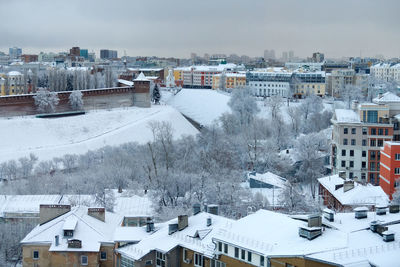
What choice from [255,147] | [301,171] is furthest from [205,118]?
[301,171]

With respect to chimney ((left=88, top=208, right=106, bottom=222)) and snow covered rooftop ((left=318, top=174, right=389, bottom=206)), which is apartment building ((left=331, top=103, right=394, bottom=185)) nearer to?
snow covered rooftop ((left=318, top=174, right=389, bottom=206))

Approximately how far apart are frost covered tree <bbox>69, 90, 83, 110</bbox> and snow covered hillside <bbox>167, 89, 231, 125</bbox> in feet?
36.3

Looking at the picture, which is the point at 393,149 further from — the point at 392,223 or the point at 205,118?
the point at 205,118

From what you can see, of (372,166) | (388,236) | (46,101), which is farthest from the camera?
(46,101)

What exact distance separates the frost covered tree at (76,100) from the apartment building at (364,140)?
27133 mm

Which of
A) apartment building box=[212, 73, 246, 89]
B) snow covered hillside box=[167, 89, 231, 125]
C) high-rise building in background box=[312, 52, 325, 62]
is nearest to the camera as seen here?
snow covered hillside box=[167, 89, 231, 125]

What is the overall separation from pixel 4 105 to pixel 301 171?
2524cm

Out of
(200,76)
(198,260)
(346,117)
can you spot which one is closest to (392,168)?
(346,117)

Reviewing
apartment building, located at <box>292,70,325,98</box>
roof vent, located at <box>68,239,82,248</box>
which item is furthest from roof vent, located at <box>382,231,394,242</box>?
apartment building, located at <box>292,70,325,98</box>

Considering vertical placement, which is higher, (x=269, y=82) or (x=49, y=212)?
(x=269, y=82)

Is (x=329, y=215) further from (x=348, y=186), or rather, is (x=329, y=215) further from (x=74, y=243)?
(x=348, y=186)

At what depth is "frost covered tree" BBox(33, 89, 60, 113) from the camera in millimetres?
49969

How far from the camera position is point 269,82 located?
7238cm

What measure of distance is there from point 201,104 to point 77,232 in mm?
48569
